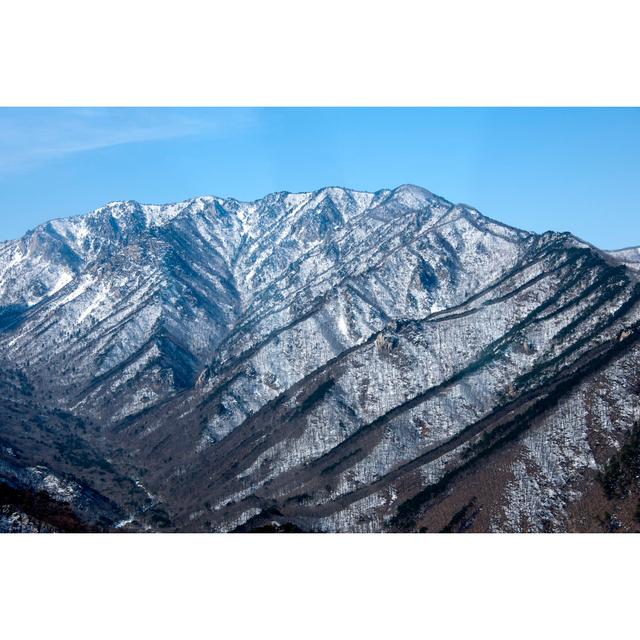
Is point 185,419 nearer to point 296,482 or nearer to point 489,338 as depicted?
point 296,482

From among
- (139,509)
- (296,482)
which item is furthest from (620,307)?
(139,509)

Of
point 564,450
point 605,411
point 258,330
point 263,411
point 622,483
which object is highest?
point 258,330

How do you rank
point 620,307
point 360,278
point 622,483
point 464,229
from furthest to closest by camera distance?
point 464,229 < point 360,278 < point 620,307 < point 622,483

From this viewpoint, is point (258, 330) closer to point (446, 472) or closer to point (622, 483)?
point (446, 472)

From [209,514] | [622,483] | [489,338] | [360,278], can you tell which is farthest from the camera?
[360,278]

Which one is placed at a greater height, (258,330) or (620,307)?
(258,330)

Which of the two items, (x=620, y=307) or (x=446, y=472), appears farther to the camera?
(x=620, y=307)

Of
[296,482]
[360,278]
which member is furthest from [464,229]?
[296,482]
